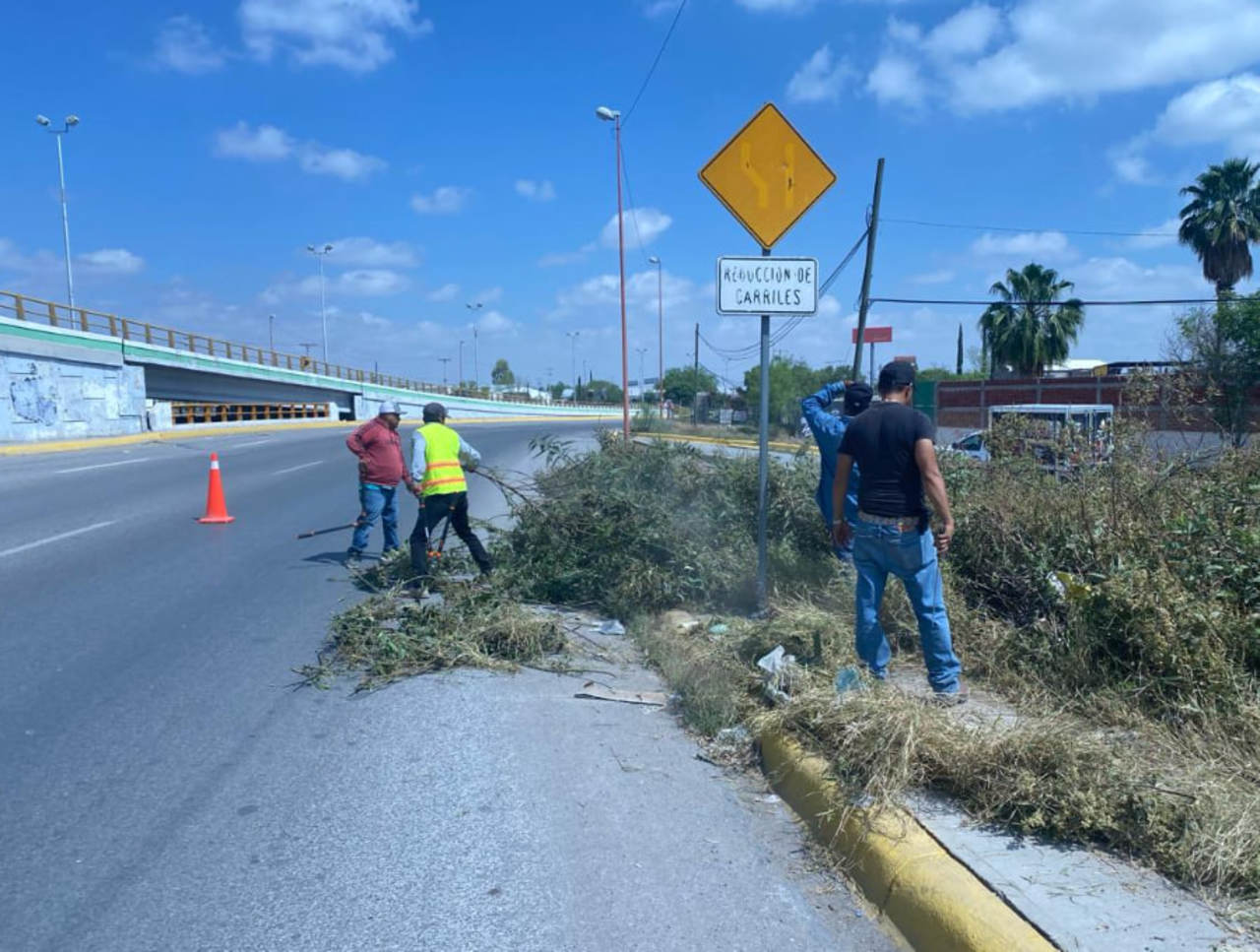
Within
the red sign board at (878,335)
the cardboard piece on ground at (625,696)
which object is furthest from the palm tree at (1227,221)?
the cardboard piece on ground at (625,696)

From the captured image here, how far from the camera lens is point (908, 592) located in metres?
4.92

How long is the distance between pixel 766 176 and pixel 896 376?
234 cm

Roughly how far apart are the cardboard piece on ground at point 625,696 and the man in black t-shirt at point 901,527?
4.24ft

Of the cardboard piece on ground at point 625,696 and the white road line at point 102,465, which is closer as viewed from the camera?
the cardboard piece on ground at point 625,696

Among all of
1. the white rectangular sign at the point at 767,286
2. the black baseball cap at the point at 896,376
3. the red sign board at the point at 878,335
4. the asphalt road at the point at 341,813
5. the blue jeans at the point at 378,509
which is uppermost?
the red sign board at the point at 878,335

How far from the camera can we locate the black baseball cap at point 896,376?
5.09 metres

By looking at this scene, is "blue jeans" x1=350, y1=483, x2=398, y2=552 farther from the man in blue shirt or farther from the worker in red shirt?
the man in blue shirt

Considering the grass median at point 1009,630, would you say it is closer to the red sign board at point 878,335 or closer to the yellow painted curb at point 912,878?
the yellow painted curb at point 912,878

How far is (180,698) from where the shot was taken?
570 centimetres

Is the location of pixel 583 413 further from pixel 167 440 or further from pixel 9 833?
pixel 9 833

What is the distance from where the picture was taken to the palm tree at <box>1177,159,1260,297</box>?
32.8 meters

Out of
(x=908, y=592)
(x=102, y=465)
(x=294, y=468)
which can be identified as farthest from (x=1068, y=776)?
(x=102, y=465)

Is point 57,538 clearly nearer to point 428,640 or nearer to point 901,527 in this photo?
point 428,640

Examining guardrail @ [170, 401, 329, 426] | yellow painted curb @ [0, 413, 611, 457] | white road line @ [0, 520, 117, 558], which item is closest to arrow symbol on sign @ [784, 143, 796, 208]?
white road line @ [0, 520, 117, 558]
